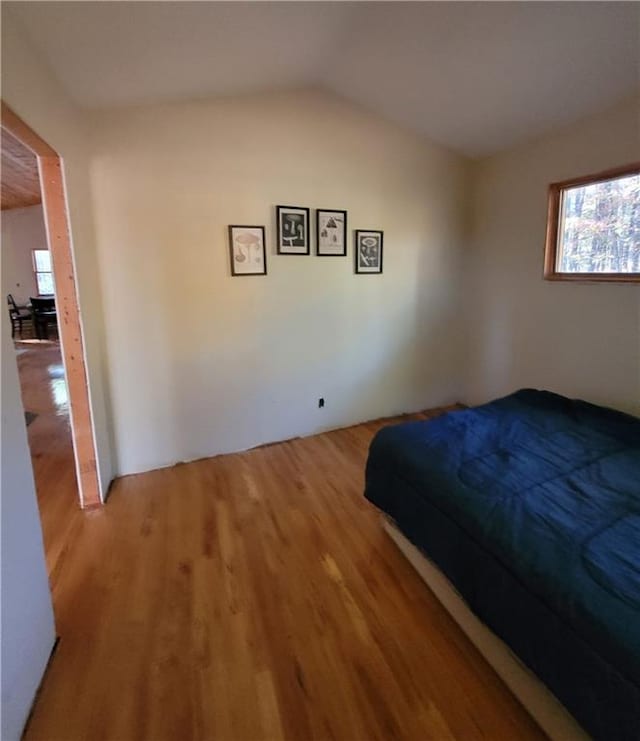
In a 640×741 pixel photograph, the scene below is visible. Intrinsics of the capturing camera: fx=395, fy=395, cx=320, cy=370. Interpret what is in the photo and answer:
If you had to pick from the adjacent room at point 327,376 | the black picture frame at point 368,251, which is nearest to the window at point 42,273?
→ the adjacent room at point 327,376

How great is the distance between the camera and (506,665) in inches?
54.5

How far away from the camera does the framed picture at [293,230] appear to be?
9.87ft

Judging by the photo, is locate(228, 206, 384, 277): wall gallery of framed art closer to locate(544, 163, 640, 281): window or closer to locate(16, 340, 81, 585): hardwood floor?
locate(544, 163, 640, 281): window

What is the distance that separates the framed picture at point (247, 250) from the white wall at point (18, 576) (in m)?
1.75

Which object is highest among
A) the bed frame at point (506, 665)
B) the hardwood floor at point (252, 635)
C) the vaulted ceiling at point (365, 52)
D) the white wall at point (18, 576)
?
the vaulted ceiling at point (365, 52)

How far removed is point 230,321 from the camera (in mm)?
2986

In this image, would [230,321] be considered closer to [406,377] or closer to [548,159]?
[406,377]

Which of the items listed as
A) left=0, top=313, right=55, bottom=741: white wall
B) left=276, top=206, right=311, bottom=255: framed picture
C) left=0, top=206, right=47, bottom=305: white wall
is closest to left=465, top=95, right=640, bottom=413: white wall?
left=276, top=206, right=311, bottom=255: framed picture

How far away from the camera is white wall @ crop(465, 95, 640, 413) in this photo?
260 cm

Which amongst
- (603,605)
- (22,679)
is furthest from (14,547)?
(603,605)

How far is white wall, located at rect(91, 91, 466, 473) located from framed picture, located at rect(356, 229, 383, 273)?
0.07m

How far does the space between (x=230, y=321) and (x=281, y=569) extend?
69.8 inches

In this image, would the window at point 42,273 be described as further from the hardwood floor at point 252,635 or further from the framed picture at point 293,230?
the hardwood floor at point 252,635

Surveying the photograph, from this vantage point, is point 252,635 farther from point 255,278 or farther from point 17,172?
point 17,172
